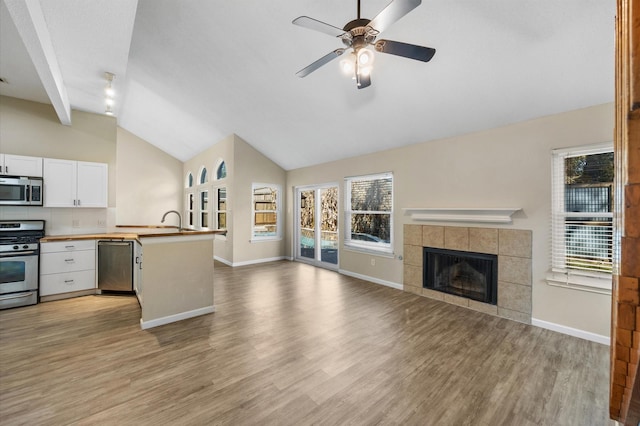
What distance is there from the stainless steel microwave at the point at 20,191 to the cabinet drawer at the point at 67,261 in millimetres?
831

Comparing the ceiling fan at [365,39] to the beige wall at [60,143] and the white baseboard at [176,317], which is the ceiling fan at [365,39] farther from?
the beige wall at [60,143]

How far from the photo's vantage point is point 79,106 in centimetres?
473

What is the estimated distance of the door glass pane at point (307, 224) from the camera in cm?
695

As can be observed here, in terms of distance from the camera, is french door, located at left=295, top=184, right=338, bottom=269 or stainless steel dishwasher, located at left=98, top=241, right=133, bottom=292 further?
french door, located at left=295, top=184, right=338, bottom=269

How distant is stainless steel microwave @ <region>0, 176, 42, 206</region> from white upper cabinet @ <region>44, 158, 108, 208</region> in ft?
0.48

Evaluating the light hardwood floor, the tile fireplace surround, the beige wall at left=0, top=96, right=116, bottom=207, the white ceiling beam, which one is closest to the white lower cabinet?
the light hardwood floor

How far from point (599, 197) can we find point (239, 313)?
4401 mm

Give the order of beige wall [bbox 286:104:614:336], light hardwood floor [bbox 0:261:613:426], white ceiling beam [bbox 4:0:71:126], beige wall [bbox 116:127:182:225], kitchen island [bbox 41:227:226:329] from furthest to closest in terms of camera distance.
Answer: beige wall [bbox 116:127:182:225]
kitchen island [bbox 41:227:226:329]
beige wall [bbox 286:104:614:336]
white ceiling beam [bbox 4:0:71:126]
light hardwood floor [bbox 0:261:613:426]

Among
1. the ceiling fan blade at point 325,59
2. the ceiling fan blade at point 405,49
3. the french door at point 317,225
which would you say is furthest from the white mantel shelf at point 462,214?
the ceiling fan blade at point 325,59

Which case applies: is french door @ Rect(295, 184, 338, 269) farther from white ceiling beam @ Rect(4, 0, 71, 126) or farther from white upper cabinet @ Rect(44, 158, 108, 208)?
white ceiling beam @ Rect(4, 0, 71, 126)

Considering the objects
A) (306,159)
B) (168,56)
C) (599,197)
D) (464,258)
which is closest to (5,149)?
(168,56)

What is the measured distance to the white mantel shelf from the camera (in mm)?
3526

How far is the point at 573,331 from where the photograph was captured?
10.2ft

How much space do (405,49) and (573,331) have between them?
350 cm
